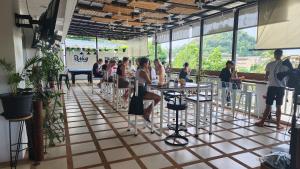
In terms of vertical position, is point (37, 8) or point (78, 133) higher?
point (37, 8)

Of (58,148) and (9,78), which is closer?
(9,78)

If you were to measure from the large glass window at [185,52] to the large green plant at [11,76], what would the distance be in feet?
19.7

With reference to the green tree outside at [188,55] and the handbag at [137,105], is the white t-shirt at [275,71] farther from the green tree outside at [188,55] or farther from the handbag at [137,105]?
the green tree outside at [188,55]

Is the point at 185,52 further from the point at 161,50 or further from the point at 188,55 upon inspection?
the point at 161,50

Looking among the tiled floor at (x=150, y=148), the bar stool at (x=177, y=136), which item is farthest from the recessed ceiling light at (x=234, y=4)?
the bar stool at (x=177, y=136)

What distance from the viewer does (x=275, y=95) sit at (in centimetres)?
412

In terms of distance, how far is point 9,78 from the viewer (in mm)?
2449

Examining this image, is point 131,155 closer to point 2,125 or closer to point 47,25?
point 2,125

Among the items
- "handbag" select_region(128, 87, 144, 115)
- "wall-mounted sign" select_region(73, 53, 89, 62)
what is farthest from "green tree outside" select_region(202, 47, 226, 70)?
"wall-mounted sign" select_region(73, 53, 89, 62)

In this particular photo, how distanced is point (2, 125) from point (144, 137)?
2071 mm

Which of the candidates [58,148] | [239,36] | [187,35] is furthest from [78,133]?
[187,35]

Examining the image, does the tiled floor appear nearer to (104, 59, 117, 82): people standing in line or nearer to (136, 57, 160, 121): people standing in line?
(136, 57, 160, 121): people standing in line

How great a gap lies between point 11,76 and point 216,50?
234 inches

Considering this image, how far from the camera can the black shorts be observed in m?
4.06
